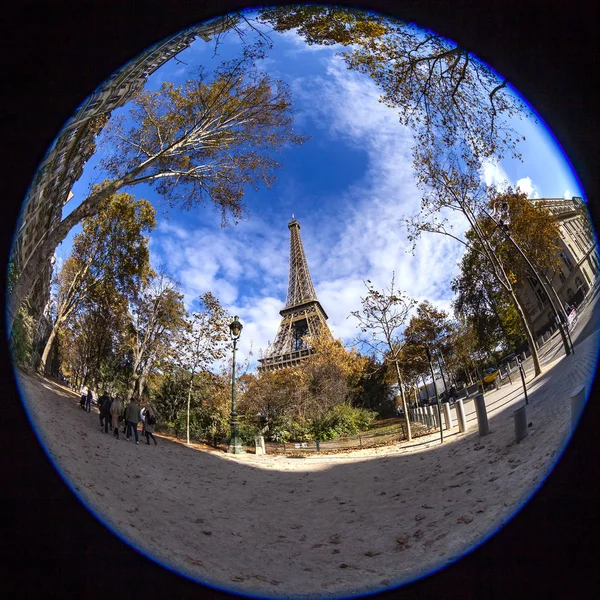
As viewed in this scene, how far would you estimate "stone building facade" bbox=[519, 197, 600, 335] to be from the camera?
1.68 metres

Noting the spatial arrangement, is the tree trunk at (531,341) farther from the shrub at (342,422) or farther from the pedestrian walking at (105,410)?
the pedestrian walking at (105,410)

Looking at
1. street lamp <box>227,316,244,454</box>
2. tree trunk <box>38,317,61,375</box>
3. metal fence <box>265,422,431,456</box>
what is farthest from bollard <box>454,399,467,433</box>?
tree trunk <box>38,317,61,375</box>

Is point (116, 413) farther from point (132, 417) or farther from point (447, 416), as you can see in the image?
point (447, 416)

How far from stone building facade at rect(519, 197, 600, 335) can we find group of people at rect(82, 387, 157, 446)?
234cm

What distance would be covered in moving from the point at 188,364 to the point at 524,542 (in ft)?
7.05

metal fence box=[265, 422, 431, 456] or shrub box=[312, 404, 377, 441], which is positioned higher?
shrub box=[312, 404, 377, 441]

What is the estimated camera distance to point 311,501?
1758mm

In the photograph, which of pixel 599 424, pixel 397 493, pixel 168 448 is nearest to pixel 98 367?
pixel 168 448

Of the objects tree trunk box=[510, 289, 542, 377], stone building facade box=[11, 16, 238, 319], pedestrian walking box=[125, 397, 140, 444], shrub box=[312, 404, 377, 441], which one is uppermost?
stone building facade box=[11, 16, 238, 319]

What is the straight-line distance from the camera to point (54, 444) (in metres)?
1.66

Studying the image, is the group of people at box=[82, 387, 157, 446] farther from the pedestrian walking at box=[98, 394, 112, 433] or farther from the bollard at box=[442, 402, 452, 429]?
the bollard at box=[442, 402, 452, 429]

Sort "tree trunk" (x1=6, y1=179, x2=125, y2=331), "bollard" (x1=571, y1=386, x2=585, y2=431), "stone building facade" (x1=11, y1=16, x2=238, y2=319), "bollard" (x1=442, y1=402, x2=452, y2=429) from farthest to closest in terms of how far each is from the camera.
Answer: "bollard" (x1=442, y1=402, x2=452, y2=429) → "stone building facade" (x1=11, y1=16, x2=238, y2=319) → "tree trunk" (x1=6, y1=179, x2=125, y2=331) → "bollard" (x1=571, y1=386, x2=585, y2=431)

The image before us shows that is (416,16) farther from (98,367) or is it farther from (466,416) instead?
(98,367)

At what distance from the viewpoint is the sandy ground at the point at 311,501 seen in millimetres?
A: 1439
